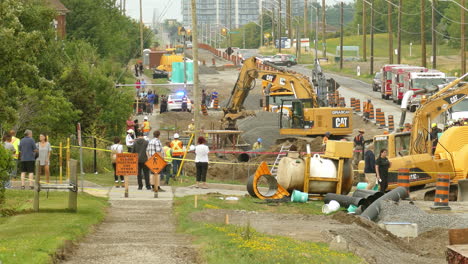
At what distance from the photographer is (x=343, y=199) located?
84.6 feet

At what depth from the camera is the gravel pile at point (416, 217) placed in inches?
891

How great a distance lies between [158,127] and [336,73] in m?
55.2

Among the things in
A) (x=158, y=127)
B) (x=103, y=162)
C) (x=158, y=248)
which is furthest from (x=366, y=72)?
(x=158, y=248)

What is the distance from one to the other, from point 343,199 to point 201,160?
17.2 feet

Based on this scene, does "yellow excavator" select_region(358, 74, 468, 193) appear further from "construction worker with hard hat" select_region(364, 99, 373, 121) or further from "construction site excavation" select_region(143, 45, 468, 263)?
"construction worker with hard hat" select_region(364, 99, 373, 121)

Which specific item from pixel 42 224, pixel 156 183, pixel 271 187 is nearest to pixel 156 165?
pixel 156 183

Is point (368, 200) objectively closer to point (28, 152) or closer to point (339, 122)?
point (28, 152)

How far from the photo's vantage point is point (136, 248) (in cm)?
1584

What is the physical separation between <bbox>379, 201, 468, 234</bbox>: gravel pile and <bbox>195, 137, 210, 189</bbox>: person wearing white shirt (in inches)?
261

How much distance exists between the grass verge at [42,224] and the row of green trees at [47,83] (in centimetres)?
198

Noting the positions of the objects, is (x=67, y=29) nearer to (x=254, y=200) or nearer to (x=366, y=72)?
(x=366, y=72)

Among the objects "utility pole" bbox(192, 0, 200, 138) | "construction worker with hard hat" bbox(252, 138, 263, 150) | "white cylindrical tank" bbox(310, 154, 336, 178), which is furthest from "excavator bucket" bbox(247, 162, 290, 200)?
"construction worker with hard hat" bbox(252, 138, 263, 150)

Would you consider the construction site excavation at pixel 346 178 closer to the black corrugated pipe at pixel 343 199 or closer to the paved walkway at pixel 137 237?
the black corrugated pipe at pixel 343 199

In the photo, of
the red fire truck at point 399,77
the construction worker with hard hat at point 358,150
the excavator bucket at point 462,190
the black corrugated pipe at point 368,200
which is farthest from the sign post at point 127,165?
the red fire truck at point 399,77
